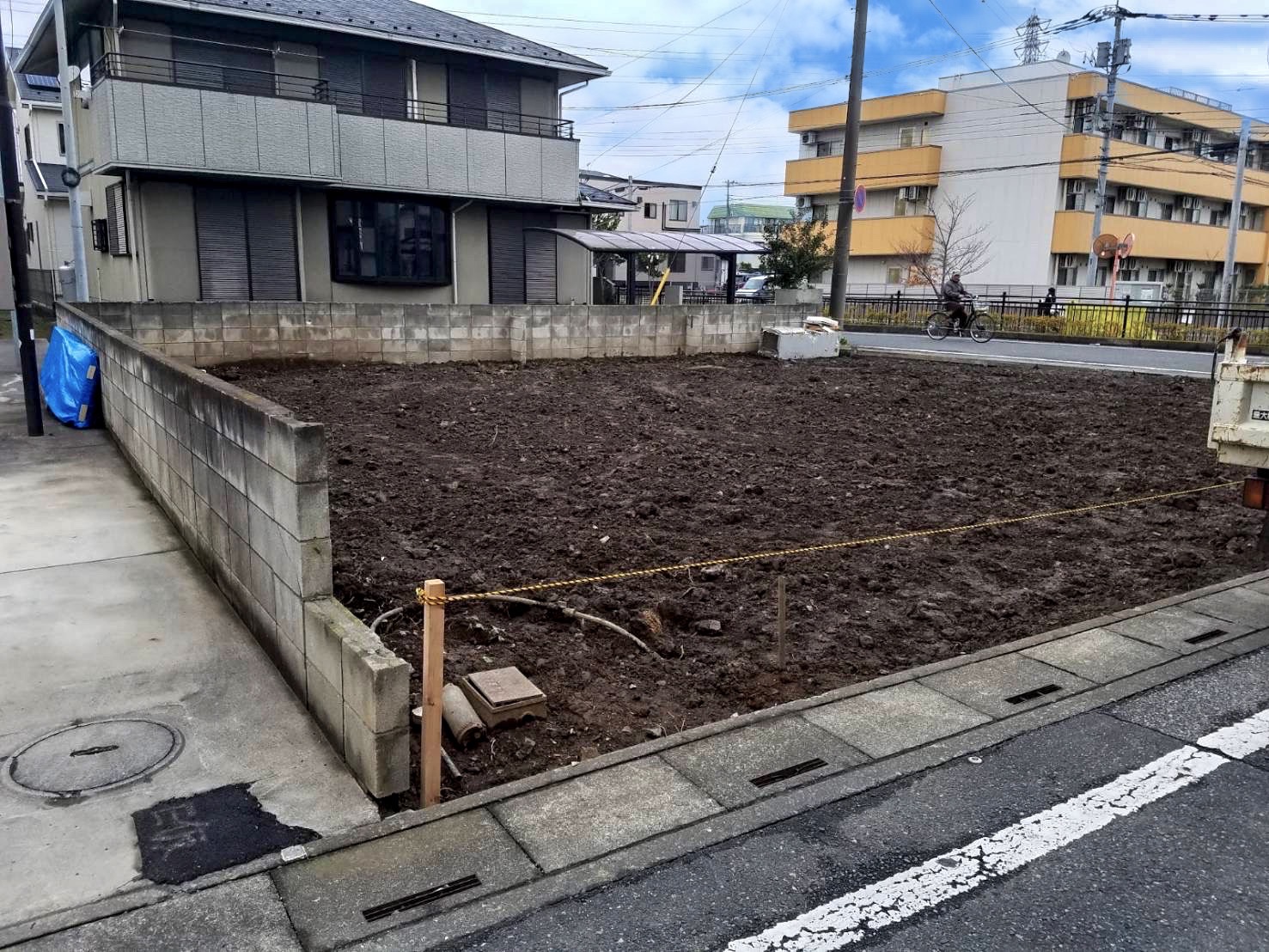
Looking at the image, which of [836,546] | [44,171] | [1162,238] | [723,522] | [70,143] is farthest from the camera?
[1162,238]

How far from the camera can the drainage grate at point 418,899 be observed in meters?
2.91

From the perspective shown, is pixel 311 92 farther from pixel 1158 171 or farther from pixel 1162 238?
pixel 1162 238

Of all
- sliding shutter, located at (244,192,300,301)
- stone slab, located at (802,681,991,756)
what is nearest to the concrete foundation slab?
stone slab, located at (802,681,991,756)

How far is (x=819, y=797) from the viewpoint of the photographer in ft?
11.8

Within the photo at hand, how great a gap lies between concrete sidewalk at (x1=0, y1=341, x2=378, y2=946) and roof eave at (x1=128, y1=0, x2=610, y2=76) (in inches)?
528

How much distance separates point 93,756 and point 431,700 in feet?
4.97

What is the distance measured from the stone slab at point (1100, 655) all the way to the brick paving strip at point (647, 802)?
0.04 feet

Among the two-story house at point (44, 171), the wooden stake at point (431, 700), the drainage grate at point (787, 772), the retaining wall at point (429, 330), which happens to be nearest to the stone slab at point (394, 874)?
the wooden stake at point (431, 700)

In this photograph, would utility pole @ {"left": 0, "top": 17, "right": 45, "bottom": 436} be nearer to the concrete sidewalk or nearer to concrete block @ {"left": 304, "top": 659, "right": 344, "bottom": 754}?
the concrete sidewalk

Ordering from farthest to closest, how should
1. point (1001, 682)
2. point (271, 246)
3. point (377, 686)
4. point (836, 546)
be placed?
1. point (271, 246)
2. point (836, 546)
3. point (1001, 682)
4. point (377, 686)

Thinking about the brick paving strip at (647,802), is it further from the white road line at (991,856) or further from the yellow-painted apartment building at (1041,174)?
the yellow-painted apartment building at (1041,174)

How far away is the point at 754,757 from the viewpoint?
12.7 feet

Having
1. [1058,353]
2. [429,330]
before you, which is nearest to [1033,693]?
[429,330]

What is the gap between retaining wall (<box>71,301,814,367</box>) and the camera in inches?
507
